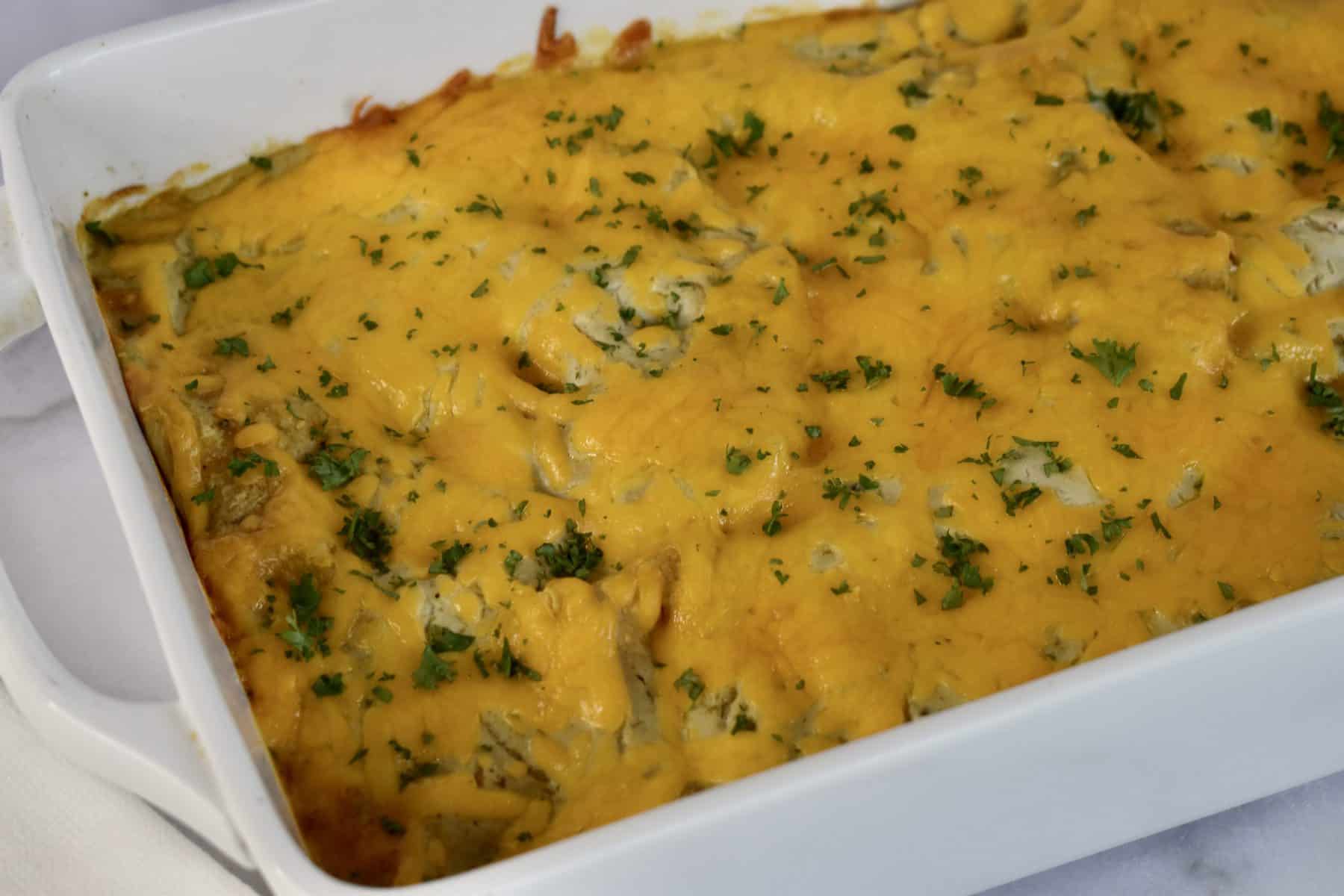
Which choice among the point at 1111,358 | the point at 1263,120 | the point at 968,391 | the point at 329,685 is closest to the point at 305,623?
the point at 329,685

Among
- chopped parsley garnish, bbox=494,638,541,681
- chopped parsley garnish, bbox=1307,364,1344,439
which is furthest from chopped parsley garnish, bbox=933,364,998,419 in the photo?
chopped parsley garnish, bbox=494,638,541,681

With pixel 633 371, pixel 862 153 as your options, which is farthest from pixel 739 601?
pixel 862 153

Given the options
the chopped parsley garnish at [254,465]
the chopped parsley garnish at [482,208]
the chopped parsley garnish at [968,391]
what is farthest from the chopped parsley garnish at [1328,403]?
the chopped parsley garnish at [254,465]

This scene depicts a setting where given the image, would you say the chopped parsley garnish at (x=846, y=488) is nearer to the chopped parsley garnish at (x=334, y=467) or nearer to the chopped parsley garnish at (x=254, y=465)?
the chopped parsley garnish at (x=334, y=467)

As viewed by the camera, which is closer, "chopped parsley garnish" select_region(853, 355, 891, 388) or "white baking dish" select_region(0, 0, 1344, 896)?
"white baking dish" select_region(0, 0, 1344, 896)

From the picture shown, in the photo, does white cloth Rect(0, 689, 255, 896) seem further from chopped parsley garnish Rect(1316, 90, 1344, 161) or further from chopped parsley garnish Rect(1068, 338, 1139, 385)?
chopped parsley garnish Rect(1316, 90, 1344, 161)

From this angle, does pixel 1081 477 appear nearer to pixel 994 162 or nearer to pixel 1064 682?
pixel 1064 682
